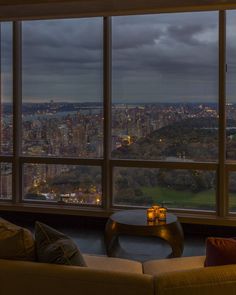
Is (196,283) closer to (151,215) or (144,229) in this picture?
(144,229)

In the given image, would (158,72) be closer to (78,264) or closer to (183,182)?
(183,182)

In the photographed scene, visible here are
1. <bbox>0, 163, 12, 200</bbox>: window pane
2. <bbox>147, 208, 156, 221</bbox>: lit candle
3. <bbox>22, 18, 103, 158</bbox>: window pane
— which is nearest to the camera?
<bbox>147, 208, 156, 221</bbox>: lit candle

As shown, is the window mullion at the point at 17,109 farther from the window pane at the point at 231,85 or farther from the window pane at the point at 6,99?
the window pane at the point at 231,85

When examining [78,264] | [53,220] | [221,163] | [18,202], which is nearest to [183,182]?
[221,163]

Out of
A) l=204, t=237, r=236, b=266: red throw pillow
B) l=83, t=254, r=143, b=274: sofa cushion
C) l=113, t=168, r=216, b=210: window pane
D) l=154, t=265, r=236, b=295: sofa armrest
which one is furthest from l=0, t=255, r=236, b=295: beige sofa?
l=113, t=168, r=216, b=210: window pane

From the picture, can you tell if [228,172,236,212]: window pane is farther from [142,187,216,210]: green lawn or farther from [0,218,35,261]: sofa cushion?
[0,218,35,261]: sofa cushion

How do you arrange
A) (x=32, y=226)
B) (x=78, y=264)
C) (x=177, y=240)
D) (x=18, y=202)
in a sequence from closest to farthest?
1. (x=78, y=264)
2. (x=177, y=240)
3. (x=32, y=226)
4. (x=18, y=202)
